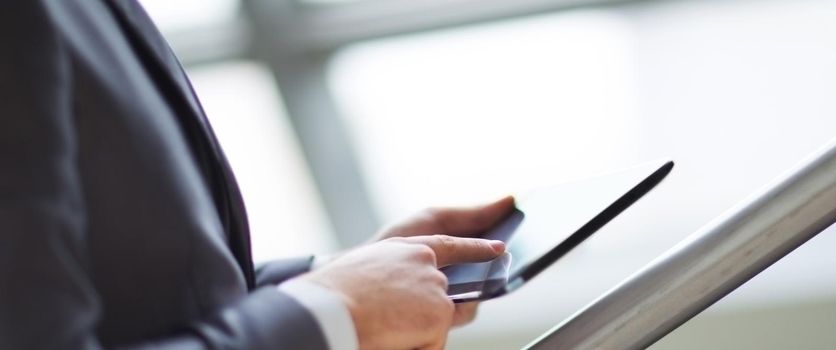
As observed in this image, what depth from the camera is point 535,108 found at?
97.3 inches

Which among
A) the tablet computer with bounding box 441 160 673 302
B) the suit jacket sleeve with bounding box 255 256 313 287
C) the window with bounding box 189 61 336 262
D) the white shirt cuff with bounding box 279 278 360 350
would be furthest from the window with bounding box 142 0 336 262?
the white shirt cuff with bounding box 279 278 360 350

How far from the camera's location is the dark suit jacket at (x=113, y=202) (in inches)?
28.7

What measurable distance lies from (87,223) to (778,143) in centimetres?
182

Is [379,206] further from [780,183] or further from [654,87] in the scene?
[780,183]

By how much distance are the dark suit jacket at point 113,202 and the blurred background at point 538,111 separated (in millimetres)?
1433

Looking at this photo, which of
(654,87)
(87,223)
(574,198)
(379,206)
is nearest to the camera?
(87,223)

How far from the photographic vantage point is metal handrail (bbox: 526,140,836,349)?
674mm

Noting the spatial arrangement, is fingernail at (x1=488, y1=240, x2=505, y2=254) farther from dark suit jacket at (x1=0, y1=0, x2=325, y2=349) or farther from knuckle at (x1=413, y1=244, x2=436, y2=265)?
dark suit jacket at (x1=0, y1=0, x2=325, y2=349)

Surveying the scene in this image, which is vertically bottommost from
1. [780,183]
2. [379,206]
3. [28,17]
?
[379,206]

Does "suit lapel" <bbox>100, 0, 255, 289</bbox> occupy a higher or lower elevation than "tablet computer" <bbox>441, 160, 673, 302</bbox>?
higher

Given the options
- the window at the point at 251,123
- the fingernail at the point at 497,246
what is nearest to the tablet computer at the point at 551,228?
the fingernail at the point at 497,246

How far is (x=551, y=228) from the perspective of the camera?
92cm

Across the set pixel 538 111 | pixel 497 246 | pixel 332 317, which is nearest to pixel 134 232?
pixel 332 317

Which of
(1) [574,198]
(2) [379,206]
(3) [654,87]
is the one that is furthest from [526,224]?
(2) [379,206]
